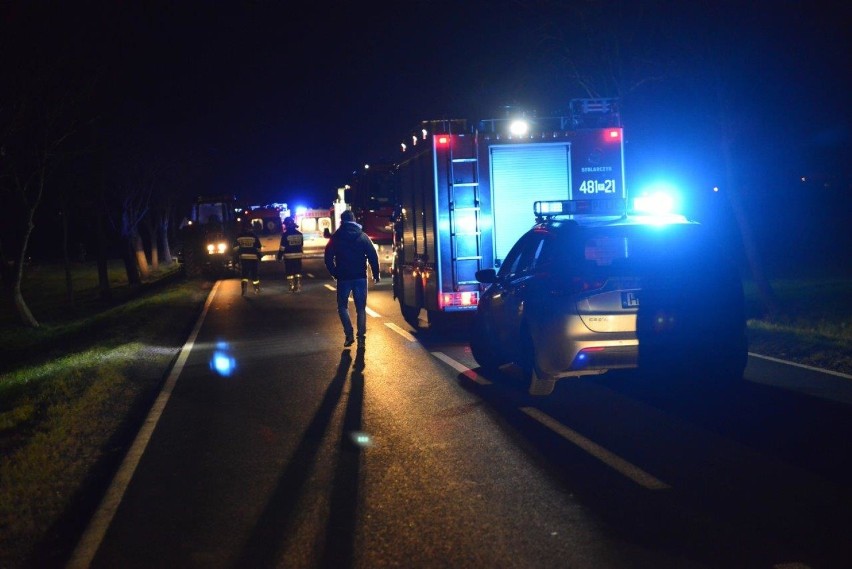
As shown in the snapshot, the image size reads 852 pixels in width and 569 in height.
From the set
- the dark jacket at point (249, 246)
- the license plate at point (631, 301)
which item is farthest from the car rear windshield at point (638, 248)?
A: the dark jacket at point (249, 246)

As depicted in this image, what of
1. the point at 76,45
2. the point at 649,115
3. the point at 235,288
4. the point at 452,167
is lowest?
the point at 235,288

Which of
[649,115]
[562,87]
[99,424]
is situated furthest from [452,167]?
[649,115]

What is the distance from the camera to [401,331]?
16547 millimetres

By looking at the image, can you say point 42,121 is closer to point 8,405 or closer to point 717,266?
point 8,405

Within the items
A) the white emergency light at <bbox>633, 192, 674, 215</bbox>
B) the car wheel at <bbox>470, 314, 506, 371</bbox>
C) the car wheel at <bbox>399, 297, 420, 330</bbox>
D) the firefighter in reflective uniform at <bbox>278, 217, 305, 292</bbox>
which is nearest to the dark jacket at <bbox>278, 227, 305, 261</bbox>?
the firefighter in reflective uniform at <bbox>278, 217, 305, 292</bbox>

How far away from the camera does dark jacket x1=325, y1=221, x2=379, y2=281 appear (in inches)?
559

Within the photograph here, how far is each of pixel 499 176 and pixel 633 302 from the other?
5329 mm

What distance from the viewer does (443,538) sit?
5531 millimetres

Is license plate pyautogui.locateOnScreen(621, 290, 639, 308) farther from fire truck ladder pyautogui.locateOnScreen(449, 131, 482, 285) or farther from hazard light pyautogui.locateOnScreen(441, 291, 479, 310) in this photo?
hazard light pyautogui.locateOnScreen(441, 291, 479, 310)

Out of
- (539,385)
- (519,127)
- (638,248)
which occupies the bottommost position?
(539,385)

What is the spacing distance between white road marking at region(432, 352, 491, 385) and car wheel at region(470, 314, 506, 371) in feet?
0.61

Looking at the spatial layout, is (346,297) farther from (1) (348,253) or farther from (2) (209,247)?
(2) (209,247)

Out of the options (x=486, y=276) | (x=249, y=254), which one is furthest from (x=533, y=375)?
(x=249, y=254)

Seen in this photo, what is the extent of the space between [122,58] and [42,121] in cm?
514
